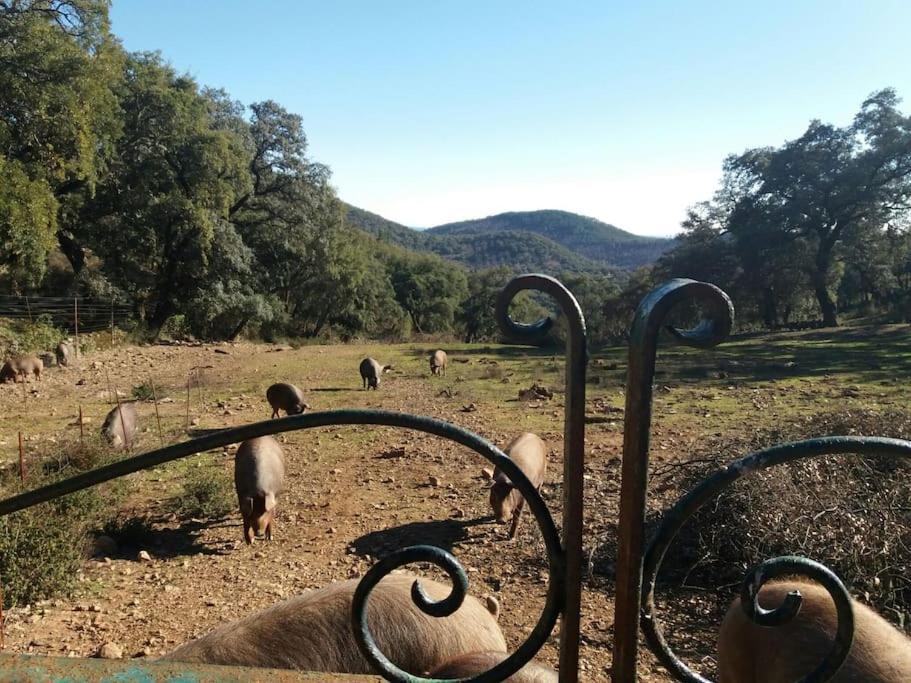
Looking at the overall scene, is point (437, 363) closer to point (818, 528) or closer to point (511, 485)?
point (511, 485)

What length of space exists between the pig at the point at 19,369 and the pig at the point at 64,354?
189 centimetres

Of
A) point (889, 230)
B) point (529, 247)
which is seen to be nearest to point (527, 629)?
point (889, 230)

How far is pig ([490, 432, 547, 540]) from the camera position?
6.19 meters

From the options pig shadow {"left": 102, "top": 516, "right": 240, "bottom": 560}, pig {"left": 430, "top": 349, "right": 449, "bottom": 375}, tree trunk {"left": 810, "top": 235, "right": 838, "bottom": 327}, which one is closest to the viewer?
pig shadow {"left": 102, "top": 516, "right": 240, "bottom": 560}

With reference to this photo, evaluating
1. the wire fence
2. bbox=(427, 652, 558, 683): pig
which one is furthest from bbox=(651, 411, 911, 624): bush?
the wire fence

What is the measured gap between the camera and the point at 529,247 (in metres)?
112

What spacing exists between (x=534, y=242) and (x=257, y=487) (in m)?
112

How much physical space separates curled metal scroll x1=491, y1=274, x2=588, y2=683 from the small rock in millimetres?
3881

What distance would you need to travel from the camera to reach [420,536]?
6.03 metres

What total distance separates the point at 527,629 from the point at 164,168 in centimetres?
2314

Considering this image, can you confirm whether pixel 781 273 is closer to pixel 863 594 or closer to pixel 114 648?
pixel 863 594

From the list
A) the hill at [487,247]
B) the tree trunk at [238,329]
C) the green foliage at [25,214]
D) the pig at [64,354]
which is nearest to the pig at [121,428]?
the pig at [64,354]

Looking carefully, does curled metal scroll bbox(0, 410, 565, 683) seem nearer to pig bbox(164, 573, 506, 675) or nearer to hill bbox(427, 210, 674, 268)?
pig bbox(164, 573, 506, 675)

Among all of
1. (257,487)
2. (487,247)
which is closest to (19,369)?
(257,487)
